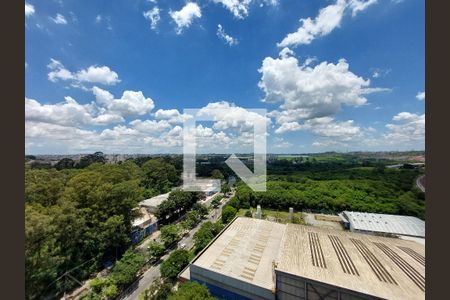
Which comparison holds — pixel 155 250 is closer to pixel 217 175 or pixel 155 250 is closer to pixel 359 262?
pixel 359 262

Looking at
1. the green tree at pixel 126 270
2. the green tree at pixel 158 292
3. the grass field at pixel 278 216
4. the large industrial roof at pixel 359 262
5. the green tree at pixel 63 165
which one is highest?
the green tree at pixel 63 165

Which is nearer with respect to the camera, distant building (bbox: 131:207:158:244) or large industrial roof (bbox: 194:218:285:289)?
large industrial roof (bbox: 194:218:285:289)

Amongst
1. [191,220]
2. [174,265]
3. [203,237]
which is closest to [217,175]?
[191,220]

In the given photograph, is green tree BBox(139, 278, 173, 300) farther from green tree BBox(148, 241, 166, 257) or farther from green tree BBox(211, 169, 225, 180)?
green tree BBox(211, 169, 225, 180)

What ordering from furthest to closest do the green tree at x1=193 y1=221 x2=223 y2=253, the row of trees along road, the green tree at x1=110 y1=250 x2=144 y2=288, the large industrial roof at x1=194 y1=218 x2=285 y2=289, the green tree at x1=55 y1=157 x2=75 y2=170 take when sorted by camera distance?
the green tree at x1=55 y1=157 x2=75 y2=170, the green tree at x1=193 y1=221 x2=223 y2=253, the green tree at x1=110 y1=250 x2=144 y2=288, the large industrial roof at x1=194 y1=218 x2=285 y2=289, the row of trees along road

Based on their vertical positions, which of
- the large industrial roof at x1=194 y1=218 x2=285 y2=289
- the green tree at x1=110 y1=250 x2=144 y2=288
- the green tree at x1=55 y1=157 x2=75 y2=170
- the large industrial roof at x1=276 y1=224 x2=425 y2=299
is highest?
the green tree at x1=55 y1=157 x2=75 y2=170

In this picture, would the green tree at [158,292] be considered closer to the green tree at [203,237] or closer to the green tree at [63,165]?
the green tree at [203,237]

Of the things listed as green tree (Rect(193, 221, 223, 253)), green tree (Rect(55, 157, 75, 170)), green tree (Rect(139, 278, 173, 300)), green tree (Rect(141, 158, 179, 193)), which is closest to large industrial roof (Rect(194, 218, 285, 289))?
green tree (Rect(193, 221, 223, 253))

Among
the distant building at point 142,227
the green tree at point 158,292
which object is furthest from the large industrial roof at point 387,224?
the distant building at point 142,227

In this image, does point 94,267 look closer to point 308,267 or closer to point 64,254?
point 64,254
